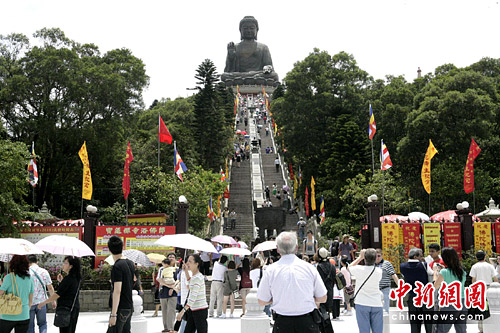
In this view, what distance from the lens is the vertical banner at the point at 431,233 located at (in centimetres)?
1780

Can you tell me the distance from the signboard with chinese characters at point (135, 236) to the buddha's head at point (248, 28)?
238 ft

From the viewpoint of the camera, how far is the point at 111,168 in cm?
3397

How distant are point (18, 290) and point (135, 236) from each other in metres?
9.81

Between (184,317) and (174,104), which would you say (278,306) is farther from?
(174,104)

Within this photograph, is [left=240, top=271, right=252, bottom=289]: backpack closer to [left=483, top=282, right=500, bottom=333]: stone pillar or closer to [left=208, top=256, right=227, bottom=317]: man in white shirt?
[left=208, top=256, right=227, bottom=317]: man in white shirt

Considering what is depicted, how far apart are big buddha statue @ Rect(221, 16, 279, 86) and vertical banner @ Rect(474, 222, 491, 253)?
69726 mm

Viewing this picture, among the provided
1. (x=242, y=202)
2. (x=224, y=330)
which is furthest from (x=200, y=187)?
(x=224, y=330)

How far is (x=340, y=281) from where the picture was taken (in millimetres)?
11961

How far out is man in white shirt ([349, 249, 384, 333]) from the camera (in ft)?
25.0

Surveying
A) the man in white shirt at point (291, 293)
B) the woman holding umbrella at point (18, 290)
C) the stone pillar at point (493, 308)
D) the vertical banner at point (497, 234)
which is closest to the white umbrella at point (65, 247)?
the woman holding umbrella at point (18, 290)

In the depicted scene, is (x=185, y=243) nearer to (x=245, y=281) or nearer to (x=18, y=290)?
(x=18, y=290)

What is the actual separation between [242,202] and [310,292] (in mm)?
34453

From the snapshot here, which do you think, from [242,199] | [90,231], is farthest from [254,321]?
[242,199]

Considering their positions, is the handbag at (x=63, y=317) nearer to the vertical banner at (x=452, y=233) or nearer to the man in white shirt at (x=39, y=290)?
the man in white shirt at (x=39, y=290)
